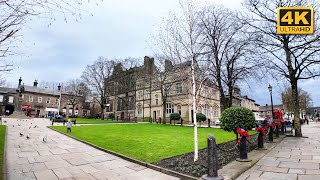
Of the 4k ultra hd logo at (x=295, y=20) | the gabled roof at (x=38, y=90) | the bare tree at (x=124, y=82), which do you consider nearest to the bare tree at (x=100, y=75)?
the bare tree at (x=124, y=82)

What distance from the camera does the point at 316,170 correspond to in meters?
6.94

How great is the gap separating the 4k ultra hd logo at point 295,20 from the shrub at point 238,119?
6278 mm

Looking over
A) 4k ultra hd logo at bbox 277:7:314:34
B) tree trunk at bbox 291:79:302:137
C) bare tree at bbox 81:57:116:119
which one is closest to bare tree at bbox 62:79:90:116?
bare tree at bbox 81:57:116:119

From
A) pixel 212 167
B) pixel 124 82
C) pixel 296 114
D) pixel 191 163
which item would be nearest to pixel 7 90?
pixel 124 82

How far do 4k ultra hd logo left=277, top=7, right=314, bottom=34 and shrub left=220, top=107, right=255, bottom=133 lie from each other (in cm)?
628

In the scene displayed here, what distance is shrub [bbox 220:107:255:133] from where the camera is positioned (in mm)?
10619

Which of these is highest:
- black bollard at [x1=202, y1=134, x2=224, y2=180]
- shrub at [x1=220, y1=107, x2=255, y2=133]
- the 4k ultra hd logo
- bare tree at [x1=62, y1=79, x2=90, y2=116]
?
bare tree at [x1=62, y1=79, x2=90, y2=116]

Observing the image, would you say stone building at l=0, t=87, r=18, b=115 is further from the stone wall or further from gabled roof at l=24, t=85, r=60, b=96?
the stone wall

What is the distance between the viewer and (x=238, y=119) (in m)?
10.7

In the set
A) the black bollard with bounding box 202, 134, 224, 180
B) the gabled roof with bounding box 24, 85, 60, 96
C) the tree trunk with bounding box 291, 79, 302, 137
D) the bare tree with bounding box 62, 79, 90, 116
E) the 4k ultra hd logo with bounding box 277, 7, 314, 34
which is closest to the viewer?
the 4k ultra hd logo with bounding box 277, 7, 314, 34

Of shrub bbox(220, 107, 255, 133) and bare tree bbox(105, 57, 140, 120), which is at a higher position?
bare tree bbox(105, 57, 140, 120)

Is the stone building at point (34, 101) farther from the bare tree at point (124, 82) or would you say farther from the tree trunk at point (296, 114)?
the tree trunk at point (296, 114)

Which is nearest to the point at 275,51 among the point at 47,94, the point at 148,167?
the point at 148,167

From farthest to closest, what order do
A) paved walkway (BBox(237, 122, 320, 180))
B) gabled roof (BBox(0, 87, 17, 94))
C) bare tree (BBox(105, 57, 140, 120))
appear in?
1. gabled roof (BBox(0, 87, 17, 94))
2. bare tree (BBox(105, 57, 140, 120))
3. paved walkway (BBox(237, 122, 320, 180))
